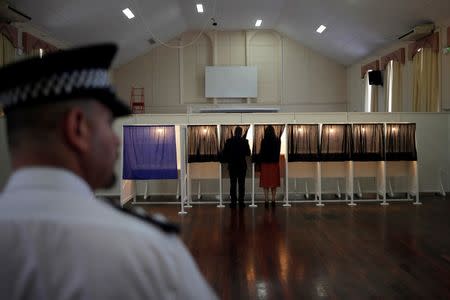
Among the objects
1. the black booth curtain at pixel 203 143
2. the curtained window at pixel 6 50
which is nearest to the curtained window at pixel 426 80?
the black booth curtain at pixel 203 143

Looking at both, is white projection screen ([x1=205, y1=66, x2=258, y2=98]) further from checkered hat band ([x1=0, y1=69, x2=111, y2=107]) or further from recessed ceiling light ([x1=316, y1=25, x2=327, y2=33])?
checkered hat band ([x1=0, y1=69, x2=111, y2=107])

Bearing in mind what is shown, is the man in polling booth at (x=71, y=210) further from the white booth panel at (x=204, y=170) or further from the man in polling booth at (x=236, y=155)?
the white booth panel at (x=204, y=170)

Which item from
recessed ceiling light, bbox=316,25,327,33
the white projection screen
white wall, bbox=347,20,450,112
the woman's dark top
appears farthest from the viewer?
the white projection screen

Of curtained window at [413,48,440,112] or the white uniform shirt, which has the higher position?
curtained window at [413,48,440,112]

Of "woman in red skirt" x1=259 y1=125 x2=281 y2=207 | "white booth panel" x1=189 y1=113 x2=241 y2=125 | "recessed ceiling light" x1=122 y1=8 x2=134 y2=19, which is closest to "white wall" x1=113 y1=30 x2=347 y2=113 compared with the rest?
"recessed ceiling light" x1=122 y1=8 x2=134 y2=19

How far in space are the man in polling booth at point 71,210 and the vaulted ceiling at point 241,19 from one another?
9109 mm

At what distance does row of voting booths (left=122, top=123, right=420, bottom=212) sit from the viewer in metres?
8.19

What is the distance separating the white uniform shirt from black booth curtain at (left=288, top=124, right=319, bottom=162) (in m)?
8.11

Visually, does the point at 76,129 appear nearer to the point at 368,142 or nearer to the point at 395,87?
the point at 368,142

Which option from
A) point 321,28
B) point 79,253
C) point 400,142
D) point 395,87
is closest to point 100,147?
point 79,253

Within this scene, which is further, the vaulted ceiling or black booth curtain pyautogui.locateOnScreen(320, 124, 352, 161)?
the vaulted ceiling

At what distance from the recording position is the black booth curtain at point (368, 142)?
8797 millimetres

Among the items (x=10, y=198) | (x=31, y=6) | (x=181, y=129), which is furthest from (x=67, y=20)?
(x=10, y=198)

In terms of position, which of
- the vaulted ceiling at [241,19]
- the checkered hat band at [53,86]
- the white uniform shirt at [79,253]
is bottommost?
the white uniform shirt at [79,253]
